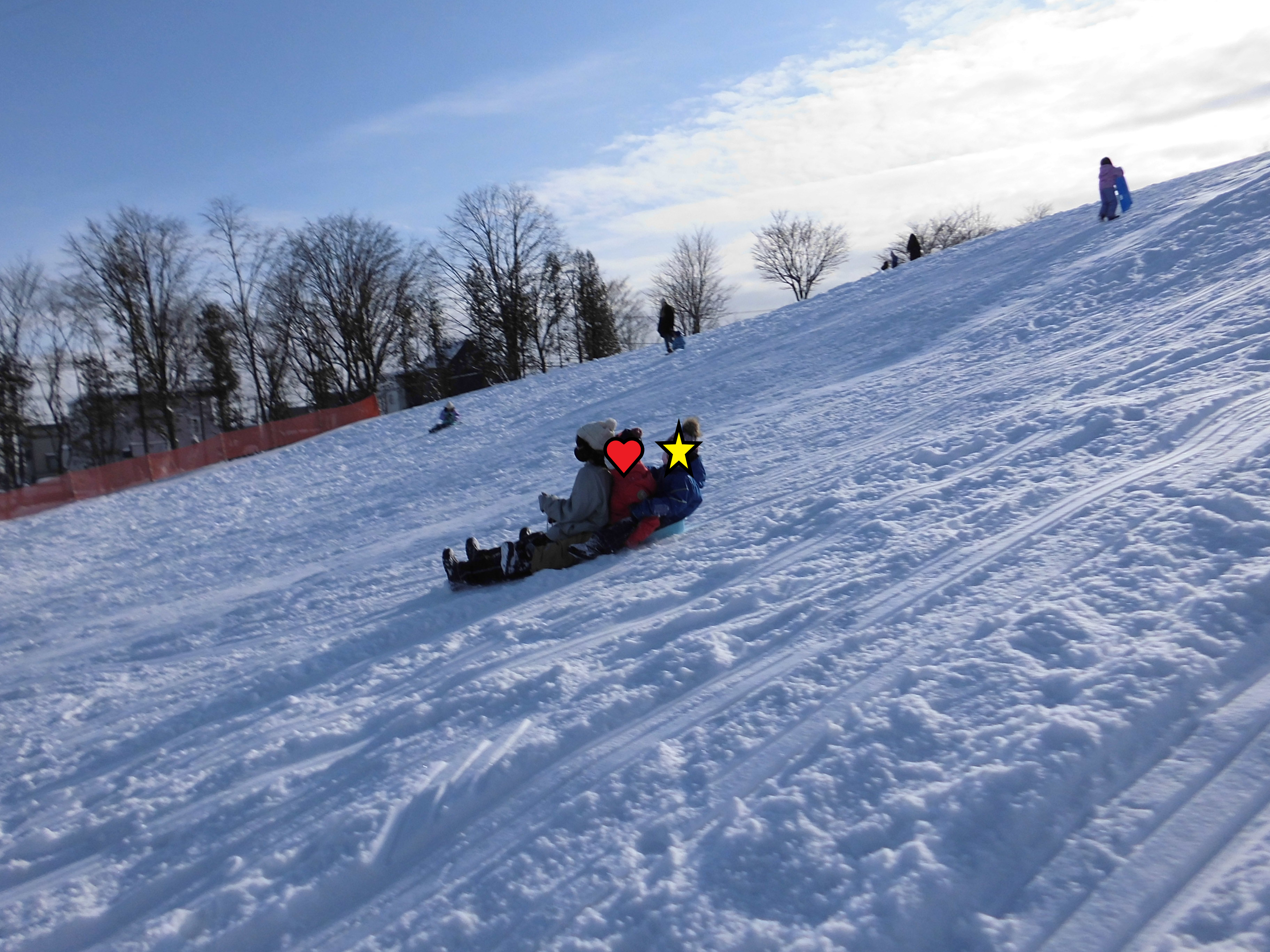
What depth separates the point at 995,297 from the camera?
567 inches

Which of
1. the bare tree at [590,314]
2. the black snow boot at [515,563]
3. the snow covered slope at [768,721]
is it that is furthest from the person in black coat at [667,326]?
the bare tree at [590,314]

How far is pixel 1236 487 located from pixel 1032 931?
11.7ft

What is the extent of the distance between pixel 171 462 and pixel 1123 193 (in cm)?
2540

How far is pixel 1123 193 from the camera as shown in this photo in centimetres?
1647

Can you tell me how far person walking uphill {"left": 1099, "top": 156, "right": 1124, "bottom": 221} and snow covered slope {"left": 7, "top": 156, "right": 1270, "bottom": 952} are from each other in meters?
7.63

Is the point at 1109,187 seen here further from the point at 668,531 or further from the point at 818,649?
the point at 818,649

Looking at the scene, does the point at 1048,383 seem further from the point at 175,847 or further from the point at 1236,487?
the point at 175,847

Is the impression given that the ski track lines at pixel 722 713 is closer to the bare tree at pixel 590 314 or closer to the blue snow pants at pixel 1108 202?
the blue snow pants at pixel 1108 202

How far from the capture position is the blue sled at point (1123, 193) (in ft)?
53.1

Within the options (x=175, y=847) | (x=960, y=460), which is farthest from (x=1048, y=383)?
(x=175, y=847)

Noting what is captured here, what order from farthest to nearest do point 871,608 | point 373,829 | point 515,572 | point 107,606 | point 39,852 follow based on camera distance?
1. point 107,606
2. point 515,572
3. point 871,608
4. point 39,852
5. point 373,829

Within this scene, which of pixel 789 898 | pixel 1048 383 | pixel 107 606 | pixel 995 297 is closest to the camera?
pixel 789 898

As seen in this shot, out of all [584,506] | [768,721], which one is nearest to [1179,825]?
[768,721]

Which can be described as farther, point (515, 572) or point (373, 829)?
point (515, 572)
